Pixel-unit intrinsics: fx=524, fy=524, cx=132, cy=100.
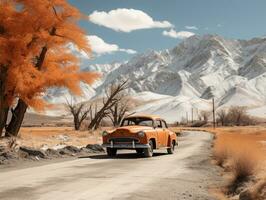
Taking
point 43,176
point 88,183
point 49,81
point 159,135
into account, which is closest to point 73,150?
point 159,135

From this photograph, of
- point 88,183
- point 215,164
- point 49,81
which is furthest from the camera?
point 49,81

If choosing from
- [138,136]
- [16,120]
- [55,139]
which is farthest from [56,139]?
[138,136]

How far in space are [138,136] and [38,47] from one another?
12012 millimetres

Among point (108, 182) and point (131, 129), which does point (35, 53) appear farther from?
point (108, 182)

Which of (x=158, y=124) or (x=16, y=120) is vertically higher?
(x=16, y=120)

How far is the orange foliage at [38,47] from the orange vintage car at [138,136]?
8.51 m

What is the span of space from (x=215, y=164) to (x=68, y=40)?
16097 mm

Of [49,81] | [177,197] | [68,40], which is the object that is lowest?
[177,197]

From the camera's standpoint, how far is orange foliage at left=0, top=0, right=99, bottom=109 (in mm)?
29938

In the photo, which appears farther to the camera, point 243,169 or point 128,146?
point 128,146

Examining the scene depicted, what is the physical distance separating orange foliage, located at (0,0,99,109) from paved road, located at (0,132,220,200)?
1260 cm

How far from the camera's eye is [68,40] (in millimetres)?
33344

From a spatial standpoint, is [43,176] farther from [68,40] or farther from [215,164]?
[68,40]

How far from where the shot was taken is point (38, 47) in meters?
31.6
